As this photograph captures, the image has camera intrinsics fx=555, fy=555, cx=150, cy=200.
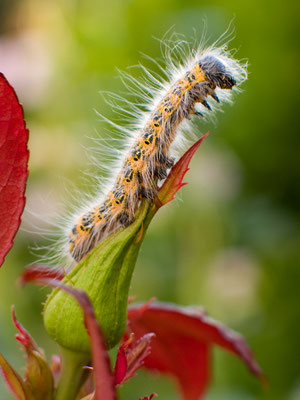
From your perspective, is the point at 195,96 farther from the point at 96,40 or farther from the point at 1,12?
the point at 1,12

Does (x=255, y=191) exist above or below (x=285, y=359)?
above

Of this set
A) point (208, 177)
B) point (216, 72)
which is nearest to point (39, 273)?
point (216, 72)

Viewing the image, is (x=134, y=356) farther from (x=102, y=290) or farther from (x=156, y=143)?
(x=156, y=143)

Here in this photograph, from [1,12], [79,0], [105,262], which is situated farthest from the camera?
[1,12]

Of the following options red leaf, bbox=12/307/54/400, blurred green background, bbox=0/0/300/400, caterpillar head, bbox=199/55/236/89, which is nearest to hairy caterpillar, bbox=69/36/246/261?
caterpillar head, bbox=199/55/236/89

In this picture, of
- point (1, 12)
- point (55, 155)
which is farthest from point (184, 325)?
point (1, 12)

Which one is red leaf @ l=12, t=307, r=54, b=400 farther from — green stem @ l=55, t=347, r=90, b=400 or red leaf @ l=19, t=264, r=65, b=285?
red leaf @ l=19, t=264, r=65, b=285
